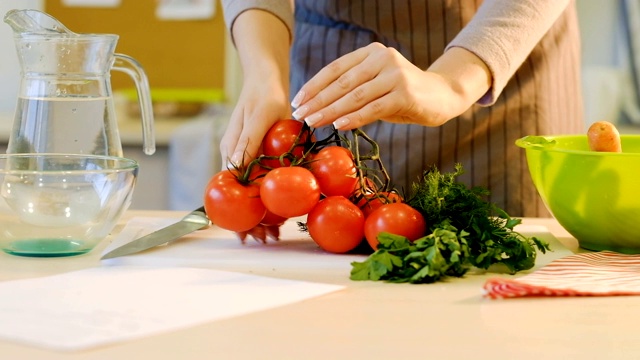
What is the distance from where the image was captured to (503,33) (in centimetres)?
129

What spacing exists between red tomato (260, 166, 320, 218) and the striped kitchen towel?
9.7 inches

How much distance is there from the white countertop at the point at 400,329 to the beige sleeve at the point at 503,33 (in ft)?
1.39

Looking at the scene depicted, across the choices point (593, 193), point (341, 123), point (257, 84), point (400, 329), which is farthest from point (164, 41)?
point (400, 329)

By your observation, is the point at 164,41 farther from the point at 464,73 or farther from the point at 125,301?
the point at 125,301

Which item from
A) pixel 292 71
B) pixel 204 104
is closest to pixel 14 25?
pixel 292 71

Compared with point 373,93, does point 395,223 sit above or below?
below

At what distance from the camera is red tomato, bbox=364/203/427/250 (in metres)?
1.00

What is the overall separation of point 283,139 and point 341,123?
8 cm

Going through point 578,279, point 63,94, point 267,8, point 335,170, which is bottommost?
point 578,279

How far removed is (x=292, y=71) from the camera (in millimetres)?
1730

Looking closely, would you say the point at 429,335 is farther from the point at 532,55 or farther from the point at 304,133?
the point at 532,55

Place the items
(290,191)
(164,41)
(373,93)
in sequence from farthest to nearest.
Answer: (164,41) → (373,93) → (290,191)

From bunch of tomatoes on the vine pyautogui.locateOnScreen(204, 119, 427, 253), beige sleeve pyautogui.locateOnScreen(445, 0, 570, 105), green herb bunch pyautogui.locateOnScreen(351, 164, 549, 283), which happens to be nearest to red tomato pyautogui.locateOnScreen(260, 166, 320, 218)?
bunch of tomatoes on the vine pyautogui.locateOnScreen(204, 119, 427, 253)

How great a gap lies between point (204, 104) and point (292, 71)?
5.38 ft
